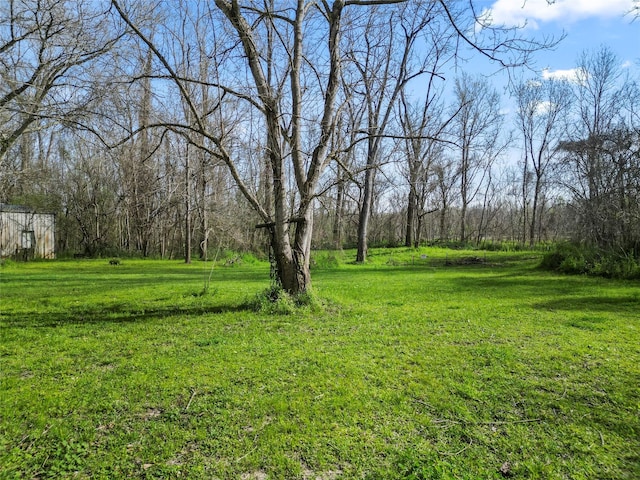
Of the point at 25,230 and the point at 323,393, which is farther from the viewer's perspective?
the point at 25,230

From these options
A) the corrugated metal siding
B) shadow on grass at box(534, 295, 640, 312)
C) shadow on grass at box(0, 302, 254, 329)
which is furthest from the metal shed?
shadow on grass at box(534, 295, 640, 312)

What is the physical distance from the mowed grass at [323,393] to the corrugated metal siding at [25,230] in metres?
15.7

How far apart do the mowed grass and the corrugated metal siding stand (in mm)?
15674

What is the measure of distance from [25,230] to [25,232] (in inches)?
4.2

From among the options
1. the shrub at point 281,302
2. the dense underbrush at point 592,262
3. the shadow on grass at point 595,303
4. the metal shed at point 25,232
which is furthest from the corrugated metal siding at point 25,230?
the dense underbrush at point 592,262

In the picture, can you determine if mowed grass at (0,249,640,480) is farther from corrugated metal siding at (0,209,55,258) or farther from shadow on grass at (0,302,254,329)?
corrugated metal siding at (0,209,55,258)

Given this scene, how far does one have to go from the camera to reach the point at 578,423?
9.61 ft

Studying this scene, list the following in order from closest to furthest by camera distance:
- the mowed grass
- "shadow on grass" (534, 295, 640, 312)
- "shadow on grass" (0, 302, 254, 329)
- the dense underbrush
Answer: the mowed grass < "shadow on grass" (0, 302, 254, 329) < "shadow on grass" (534, 295, 640, 312) < the dense underbrush

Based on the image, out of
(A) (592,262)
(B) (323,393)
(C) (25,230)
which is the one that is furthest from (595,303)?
(C) (25,230)

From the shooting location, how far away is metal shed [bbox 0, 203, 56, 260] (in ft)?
62.4

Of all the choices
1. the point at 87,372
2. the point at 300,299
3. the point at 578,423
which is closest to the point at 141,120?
the point at 300,299

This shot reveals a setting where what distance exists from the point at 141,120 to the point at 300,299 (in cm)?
452

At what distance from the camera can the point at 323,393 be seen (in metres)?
3.48

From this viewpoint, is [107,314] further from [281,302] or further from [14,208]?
[14,208]
